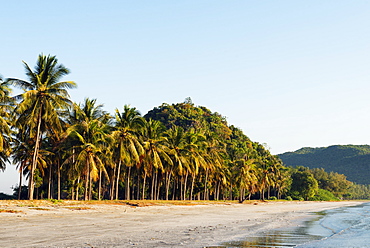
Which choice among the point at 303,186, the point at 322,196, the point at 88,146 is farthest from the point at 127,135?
the point at 322,196

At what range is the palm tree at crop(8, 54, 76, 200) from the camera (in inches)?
1304

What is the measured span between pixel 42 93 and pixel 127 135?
42.5ft

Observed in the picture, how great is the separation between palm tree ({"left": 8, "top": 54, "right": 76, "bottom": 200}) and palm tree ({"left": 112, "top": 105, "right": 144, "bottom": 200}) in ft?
32.3

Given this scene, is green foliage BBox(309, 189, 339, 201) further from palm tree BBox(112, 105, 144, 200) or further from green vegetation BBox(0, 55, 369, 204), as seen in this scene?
palm tree BBox(112, 105, 144, 200)

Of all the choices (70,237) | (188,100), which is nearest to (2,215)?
(70,237)

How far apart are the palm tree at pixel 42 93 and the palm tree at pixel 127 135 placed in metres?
9.83

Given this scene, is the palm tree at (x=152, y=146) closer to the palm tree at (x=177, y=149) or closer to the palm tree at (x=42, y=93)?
the palm tree at (x=177, y=149)

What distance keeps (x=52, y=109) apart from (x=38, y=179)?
19821mm

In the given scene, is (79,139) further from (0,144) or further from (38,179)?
(38,179)

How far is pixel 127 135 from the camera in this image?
4375 cm

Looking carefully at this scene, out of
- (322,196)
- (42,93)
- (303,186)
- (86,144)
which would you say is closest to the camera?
(42,93)

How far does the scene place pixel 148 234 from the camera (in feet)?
46.1

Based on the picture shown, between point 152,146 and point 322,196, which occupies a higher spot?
point 152,146

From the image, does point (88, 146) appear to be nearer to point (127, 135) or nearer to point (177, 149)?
point (127, 135)
